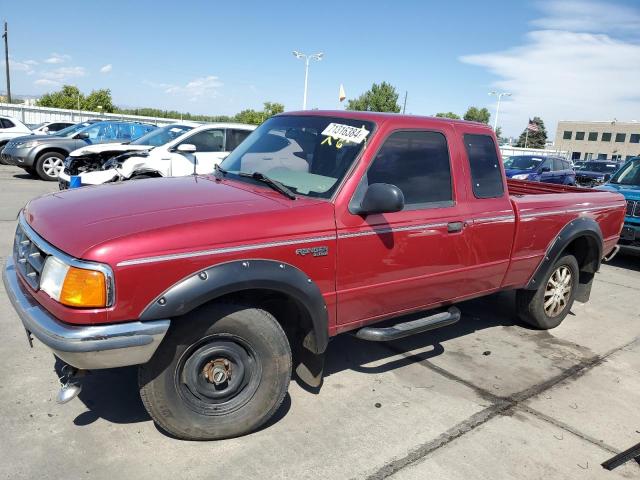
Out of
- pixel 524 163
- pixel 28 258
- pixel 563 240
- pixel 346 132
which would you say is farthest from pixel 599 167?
pixel 28 258

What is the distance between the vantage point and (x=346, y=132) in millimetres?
3682

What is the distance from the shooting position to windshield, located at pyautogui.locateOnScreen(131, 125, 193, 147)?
36.4 feet

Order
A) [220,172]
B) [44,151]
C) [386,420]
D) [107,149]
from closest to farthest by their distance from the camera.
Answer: [386,420] < [220,172] < [107,149] < [44,151]

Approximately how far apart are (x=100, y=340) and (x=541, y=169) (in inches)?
617

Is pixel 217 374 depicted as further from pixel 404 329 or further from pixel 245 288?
pixel 404 329

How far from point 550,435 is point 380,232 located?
5.57 ft

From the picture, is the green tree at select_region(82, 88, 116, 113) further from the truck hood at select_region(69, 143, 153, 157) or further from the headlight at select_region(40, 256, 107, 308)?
the headlight at select_region(40, 256, 107, 308)

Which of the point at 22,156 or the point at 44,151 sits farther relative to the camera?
the point at 44,151

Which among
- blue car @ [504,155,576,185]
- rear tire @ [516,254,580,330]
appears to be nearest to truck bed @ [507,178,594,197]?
rear tire @ [516,254,580,330]

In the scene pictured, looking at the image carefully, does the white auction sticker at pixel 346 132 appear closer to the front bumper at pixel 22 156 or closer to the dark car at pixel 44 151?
the dark car at pixel 44 151

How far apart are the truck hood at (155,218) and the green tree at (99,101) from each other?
2030 inches

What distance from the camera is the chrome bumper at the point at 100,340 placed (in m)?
2.49

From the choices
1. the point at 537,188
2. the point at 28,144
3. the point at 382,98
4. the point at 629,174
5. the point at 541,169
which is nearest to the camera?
the point at 537,188

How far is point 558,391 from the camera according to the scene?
13.0ft
